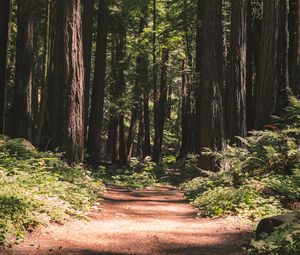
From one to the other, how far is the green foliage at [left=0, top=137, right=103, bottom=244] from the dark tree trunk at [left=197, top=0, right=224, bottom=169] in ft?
13.3

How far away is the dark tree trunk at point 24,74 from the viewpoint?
1306cm

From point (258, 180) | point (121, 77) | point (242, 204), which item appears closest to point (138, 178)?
point (258, 180)

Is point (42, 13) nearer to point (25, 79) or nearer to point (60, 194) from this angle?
point (25, 79)

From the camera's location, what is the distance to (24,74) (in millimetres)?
13219

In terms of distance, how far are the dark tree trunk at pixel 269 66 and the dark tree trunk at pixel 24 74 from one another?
7091 millimetres

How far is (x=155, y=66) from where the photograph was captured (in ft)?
79.3

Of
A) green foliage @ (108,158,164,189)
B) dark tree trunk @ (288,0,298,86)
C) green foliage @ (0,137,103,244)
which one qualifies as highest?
dark tree trunk @ (288,0,298,86)

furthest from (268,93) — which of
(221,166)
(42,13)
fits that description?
(42,13)

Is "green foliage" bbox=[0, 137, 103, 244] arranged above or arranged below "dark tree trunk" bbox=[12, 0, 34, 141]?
below

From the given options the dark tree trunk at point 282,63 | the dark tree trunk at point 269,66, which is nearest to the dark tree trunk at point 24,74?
the dark tree trunk at point 269,66

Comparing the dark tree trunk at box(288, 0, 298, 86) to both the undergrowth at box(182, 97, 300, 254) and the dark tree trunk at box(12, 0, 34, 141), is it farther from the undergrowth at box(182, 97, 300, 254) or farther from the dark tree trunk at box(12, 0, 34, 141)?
the dark tree trunk at box(12, 0, 34, 141)

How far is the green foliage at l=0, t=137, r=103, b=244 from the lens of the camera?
240 inches

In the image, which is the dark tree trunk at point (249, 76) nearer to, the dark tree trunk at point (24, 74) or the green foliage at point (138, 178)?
the green foliage at point (138, 178)

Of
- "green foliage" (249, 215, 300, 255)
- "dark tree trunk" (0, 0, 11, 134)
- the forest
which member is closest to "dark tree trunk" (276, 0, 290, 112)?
the forest
